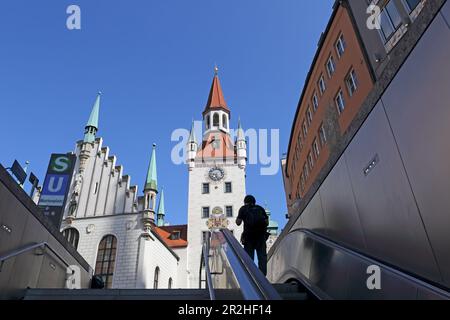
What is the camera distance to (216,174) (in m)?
45.6

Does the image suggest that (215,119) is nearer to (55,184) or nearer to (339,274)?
(55,184)

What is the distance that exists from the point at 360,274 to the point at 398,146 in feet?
5.06

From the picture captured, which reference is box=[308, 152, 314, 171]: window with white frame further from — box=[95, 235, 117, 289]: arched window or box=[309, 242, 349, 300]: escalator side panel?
box=[309, 242, 349, 300]: escalator side panel

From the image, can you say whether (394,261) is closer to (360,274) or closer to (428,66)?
(360,274)

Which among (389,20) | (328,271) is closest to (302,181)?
(389,20)

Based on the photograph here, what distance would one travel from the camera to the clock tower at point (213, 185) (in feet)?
133

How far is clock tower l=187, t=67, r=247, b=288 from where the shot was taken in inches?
1597

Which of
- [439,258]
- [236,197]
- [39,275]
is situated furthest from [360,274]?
[236,197]

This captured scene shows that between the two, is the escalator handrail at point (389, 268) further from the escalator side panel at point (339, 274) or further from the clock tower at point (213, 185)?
the clock tower at point (213, 185)

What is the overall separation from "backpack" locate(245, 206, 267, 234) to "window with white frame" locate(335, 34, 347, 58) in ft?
47.6

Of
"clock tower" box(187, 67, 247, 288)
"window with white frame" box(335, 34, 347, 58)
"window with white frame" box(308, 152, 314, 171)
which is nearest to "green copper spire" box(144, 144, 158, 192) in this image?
"clock tower" box(187, 67, 247, 288)

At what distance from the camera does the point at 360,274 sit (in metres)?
4.25

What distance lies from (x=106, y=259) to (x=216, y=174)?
1985cm

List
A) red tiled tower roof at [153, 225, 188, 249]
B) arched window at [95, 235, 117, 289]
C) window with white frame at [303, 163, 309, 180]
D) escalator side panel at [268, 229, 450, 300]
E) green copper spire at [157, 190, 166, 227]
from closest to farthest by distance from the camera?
escalator side panel at [268, 229, 450, 300] → window with white frame at [303, 163, 309, 180] → arched window at [95, 235, 117, 289] → red tiled tower roof at [153, 225, 188, 249] → green copper spire at [157, 190, 166, 227]
